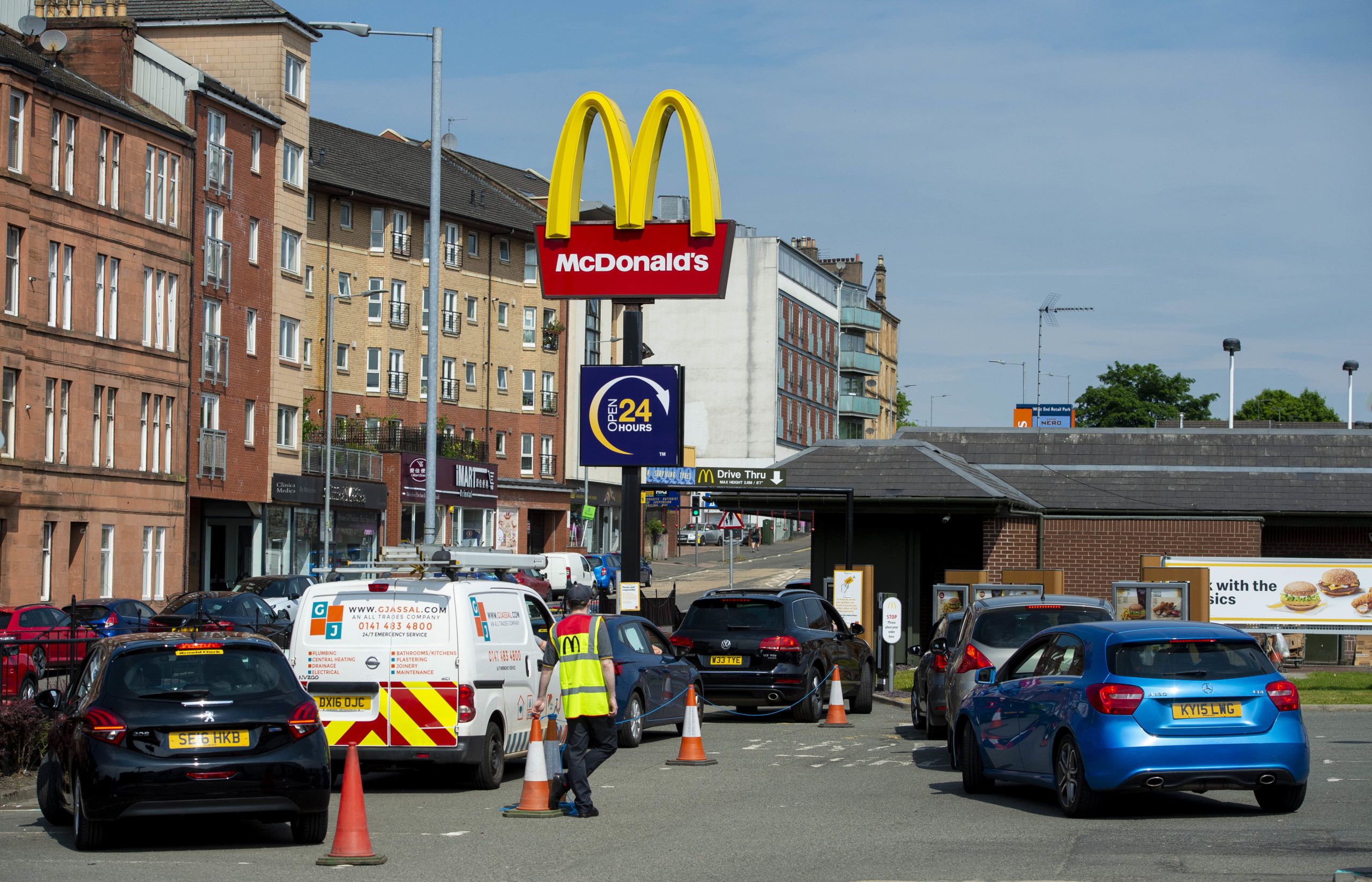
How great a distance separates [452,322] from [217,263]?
87.7 ft

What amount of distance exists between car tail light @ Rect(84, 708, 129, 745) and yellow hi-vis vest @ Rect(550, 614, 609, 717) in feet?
11.0

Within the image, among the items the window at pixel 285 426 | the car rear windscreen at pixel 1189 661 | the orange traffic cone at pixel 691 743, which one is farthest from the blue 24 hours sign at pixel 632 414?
the window at pixel 285 426

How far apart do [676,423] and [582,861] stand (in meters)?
18.2

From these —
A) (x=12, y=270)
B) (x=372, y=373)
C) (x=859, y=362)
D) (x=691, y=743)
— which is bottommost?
(x=691, y=743)

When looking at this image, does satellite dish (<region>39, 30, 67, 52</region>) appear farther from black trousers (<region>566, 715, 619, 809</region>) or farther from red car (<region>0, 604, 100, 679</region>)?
black trousers (<region>566, 715, 619, 809</region>)

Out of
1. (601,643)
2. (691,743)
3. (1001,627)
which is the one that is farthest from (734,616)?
(601,643)

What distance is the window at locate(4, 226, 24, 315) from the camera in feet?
131

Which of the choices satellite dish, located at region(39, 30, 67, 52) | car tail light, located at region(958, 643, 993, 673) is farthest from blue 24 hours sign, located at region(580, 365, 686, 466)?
satellite dish, located at region(39, 30, 67, 52)

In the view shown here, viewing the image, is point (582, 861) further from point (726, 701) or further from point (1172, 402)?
point (1172, 402)

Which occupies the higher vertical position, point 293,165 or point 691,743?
point 293,165

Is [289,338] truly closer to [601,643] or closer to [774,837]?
[601,643]

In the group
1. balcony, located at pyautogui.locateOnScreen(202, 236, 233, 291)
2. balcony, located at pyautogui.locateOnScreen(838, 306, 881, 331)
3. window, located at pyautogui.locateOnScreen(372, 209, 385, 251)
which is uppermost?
balcony, located at pyautogui.locateOnScreen(838, 306, 881, 331)

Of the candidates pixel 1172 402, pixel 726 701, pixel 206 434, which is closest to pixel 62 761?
pixel 726 701

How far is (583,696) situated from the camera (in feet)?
43.4
